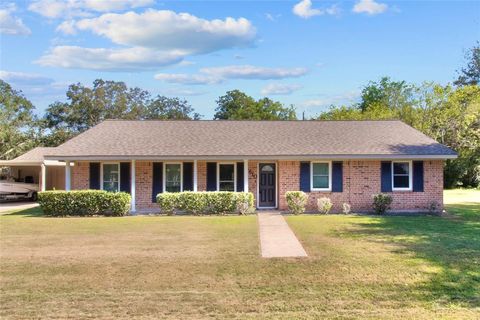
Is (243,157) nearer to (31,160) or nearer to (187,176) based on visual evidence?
(187,176)

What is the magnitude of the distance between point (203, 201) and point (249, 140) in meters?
4.27

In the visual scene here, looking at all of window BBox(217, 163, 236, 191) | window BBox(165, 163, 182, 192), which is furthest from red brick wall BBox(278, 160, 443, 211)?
window BBox(165, 163, 182, 192)

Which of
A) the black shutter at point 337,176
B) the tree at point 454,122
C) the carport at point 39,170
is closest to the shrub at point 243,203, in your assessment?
the black shutter at point 337,176

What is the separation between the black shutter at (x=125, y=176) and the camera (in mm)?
21500

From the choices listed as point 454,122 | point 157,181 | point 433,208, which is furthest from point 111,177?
point 454,122

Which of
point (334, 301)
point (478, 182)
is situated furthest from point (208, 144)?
point (478, 182)

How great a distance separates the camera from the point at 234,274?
910 centimetres

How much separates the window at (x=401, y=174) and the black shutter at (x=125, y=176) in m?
11.4

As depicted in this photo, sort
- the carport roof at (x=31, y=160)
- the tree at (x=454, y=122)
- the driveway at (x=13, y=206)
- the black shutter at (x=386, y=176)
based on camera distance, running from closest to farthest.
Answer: the black shutter at (x=386, y=176)
the driveway at (x=13, y=206)
the carport roof at (x=31, y=160)
the tree at (x=454, y=122)

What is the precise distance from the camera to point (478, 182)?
37.2m

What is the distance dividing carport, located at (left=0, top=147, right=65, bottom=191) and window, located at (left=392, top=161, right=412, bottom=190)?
57.4ft

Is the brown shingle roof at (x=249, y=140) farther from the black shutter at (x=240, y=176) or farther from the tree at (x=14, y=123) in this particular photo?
the tree at (x=14, y=123)

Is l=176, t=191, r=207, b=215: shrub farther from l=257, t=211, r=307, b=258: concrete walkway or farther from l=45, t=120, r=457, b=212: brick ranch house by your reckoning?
l=257, t=211, r=307, b=258: concrete walkway

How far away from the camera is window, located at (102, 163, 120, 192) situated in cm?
2156
